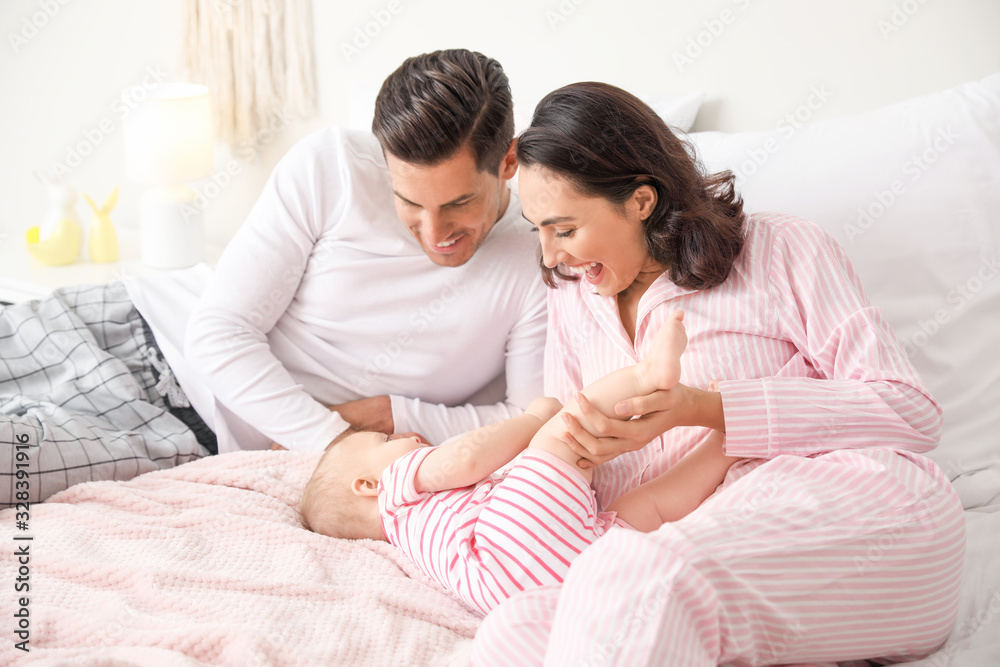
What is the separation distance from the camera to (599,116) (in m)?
1.25

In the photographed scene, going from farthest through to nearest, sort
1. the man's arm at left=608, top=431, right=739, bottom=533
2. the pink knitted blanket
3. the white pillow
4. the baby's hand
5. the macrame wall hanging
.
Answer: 1. the macrame wall hanging
2. the white pillow
3. the baby's hand
4. the man's arm at left=608, top=431, right=739, bottom=533
5. the pink knitted blanket

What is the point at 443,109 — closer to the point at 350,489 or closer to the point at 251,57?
the point at 350,489

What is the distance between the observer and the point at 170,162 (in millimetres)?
2479

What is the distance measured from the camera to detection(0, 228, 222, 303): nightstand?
250 centimetres

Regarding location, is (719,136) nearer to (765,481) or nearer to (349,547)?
(765,481)

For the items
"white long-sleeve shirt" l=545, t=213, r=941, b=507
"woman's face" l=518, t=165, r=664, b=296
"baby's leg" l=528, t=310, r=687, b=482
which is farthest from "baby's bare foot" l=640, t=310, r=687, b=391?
"woman's face" l=518, t=165, r=664, b=296

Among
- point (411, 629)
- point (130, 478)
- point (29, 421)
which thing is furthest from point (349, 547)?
point (29, 421)

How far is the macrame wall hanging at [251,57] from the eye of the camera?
8.61 ft

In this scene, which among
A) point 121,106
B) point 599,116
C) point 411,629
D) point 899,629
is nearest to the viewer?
point 899,629

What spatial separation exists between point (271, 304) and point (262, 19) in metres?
1.38

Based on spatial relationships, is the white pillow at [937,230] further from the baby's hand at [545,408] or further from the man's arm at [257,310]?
the man's arm at [257,310]

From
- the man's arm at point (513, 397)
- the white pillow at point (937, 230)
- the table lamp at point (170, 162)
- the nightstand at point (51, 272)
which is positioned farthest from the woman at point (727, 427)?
the nightstand at point (51, 272)

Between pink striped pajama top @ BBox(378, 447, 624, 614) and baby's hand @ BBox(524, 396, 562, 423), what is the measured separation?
156mm

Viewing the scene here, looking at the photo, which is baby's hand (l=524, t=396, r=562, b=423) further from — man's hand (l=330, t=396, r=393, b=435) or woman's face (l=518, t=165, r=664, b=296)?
man's hand (l=330, t=396, r=393, b=435)
